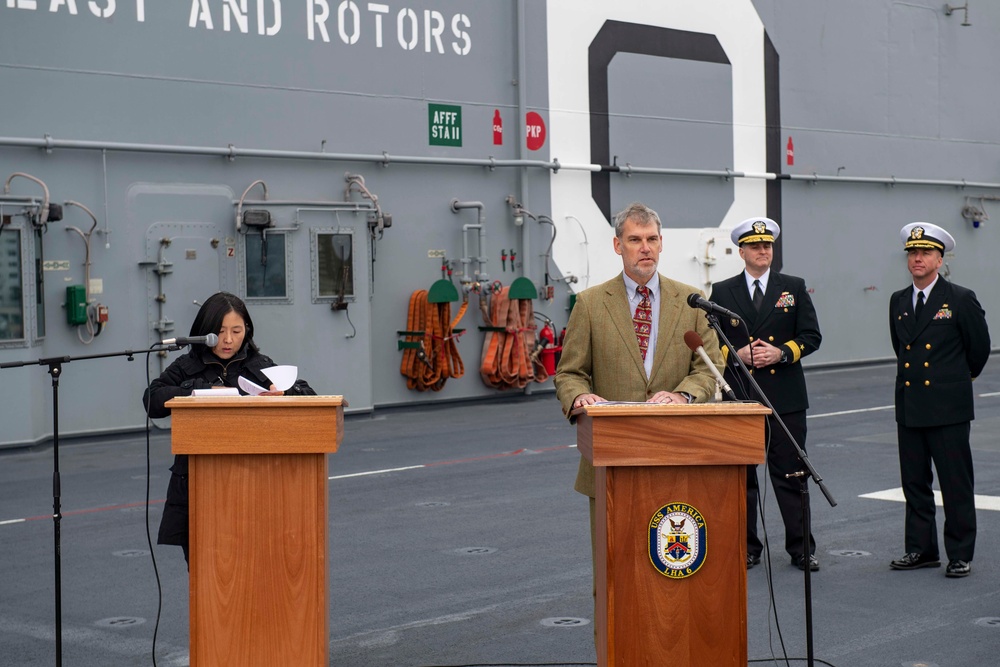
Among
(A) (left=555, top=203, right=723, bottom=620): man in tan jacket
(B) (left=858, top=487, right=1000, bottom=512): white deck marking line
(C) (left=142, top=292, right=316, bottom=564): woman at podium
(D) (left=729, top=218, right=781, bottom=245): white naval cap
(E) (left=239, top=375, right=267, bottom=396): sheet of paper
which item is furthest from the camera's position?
(B) (left=858, top=487, right=1000, bottom=512): white deck marking line

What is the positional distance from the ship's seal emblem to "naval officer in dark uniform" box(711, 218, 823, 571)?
299 cm

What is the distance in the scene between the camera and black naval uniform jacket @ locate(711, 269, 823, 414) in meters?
7.27

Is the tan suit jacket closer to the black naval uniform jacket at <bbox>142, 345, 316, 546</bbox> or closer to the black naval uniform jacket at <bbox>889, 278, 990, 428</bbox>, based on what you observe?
the black naval uniform jacket at <bbox>142, 345, 316, 546</bbox>

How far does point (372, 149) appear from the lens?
623 inches

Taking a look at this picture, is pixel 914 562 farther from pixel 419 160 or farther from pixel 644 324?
pixel 419 160

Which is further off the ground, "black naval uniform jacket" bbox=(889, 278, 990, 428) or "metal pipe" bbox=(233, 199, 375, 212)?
"metal pipe" bbox=(233, 199, 375, 212)

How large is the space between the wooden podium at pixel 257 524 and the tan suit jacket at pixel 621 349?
3.72ft


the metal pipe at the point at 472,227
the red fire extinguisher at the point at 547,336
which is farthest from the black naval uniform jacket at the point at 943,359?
the red fire extinguisher at the point at 547,336

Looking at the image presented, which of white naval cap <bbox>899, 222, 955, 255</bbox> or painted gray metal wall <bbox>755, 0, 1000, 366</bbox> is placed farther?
painted gray metal wall <bbox>755, 0, 1000, 366</bbox>

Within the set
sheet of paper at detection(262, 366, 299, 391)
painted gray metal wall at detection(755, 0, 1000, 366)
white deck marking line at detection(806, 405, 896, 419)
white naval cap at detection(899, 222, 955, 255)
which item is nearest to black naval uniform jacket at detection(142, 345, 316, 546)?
sheet of paper at detection(262, 366, 299, 391)

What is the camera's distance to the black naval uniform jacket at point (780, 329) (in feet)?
23.8

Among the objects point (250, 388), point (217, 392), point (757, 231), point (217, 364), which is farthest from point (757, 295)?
point (217, 392)

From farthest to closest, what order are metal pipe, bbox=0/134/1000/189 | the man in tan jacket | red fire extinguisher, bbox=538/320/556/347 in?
red fire extinguisher, bbox=538/320/556/347, metal pipe, bbox=0/134/1000/189, the man in tan jacket

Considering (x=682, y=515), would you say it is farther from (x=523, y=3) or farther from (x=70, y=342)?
(x=523, y=3)
